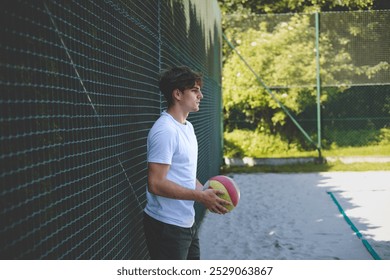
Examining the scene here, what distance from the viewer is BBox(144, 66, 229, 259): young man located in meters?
2.74

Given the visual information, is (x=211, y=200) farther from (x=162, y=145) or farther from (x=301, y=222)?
(x=301, y=222)

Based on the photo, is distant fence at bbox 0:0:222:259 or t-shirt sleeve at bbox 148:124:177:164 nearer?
distant fence at bbox 0:0:222:259

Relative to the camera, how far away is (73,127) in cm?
228

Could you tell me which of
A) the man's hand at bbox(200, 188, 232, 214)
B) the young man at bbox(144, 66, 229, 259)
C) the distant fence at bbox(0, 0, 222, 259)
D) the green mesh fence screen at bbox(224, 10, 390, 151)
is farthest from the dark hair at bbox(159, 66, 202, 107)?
the green mesh fence screen at bbox(224, 10, 390, 151)

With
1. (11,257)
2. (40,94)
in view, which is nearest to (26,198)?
(11,257)

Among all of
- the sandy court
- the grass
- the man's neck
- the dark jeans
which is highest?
the man's neck

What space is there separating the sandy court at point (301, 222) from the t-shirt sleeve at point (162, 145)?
292 cm

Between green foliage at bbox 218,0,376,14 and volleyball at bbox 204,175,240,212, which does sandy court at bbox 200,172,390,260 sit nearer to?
volleyball at bbox 204,175,240,212

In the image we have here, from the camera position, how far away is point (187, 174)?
2.93m

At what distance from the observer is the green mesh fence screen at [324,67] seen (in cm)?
1349

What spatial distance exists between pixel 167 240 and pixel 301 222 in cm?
441

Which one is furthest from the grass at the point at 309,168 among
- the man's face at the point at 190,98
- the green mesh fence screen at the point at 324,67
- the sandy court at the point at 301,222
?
the man's face at the point at 190,98
